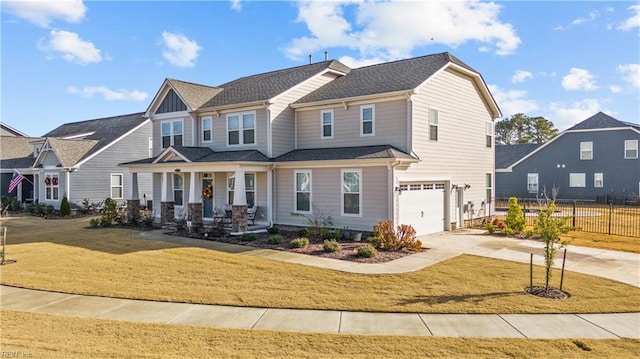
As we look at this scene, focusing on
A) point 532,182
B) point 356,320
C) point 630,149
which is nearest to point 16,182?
point 356,320

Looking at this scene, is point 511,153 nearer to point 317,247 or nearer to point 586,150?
point 586,150

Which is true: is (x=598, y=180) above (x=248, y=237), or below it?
above

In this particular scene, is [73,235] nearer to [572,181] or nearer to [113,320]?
[113,320]

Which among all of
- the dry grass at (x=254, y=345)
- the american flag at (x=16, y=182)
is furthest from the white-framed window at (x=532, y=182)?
the american flag at (x=16, y=182)

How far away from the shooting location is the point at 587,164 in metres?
37.2

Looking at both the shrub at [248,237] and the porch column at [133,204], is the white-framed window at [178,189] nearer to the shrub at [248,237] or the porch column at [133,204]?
the porch column at [133,204]

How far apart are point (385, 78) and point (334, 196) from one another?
19.6 feet

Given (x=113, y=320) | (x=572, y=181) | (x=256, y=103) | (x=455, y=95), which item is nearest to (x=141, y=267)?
(x=113, y=320)

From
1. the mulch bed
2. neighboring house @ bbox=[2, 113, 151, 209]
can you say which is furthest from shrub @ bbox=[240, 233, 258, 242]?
neighboring house @ bbox=[2, 113, 151, 209]

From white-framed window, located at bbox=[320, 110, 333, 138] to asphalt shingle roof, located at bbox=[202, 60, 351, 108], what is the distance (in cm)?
237

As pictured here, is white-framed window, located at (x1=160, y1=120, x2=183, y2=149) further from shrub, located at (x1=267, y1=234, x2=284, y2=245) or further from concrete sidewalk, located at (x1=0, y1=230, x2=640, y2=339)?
concrete sidewalk, located at (x1=0, y1=230, x2=640, y2=339)

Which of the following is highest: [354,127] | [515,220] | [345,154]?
[354,127]

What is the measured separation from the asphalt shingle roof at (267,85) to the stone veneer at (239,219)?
520cm

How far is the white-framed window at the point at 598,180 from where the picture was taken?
1438 inches
